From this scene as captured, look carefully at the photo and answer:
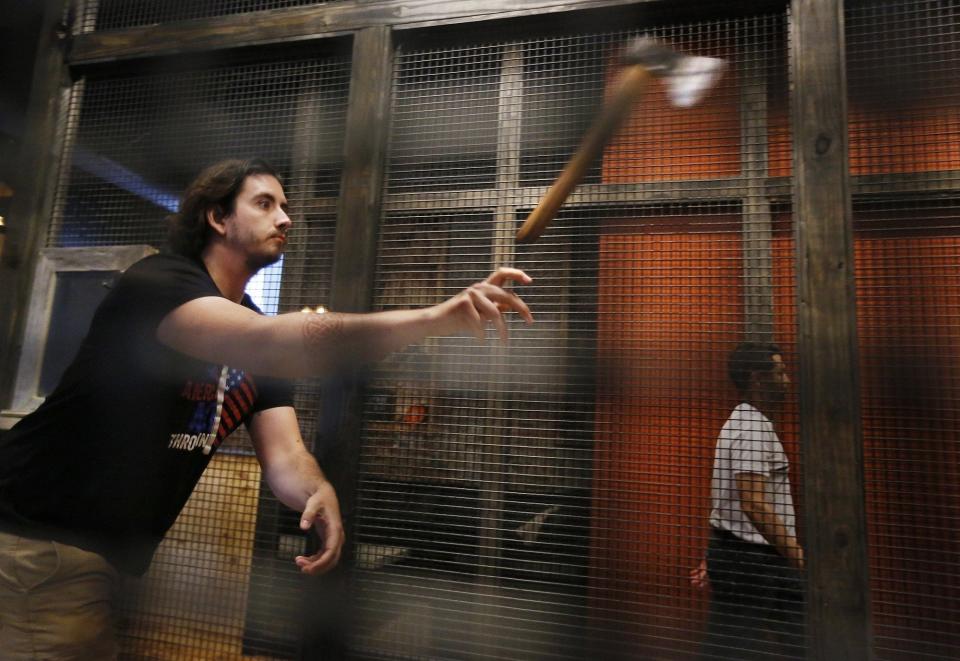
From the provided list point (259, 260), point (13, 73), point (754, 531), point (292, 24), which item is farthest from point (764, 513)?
point (13, 73)

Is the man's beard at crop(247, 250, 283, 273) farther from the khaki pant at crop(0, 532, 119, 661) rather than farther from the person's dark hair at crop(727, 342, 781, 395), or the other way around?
the person's dark hair at crop(727, 342, 781, 395)

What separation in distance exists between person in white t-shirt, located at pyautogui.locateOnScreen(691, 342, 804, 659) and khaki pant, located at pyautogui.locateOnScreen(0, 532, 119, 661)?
1.55 m

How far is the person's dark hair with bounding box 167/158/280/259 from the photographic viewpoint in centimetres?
164

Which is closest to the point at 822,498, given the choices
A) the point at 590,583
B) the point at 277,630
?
the point at 590,583

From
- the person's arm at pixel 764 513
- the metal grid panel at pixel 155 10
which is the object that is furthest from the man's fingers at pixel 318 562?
the metal grid panel at pixel 155 10

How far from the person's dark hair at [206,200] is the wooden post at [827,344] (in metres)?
1.51

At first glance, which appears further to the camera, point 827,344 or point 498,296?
point 827,344

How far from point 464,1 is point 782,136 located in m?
1.10

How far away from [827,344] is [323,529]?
4.57 feet

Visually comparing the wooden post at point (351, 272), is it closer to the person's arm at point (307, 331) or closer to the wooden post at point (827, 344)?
the person's arm at point (307, 331)

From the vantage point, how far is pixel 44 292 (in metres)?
2.28

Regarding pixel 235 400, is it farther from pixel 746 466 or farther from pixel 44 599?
pixel 746 466

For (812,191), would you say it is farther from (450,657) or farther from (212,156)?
(212,156)

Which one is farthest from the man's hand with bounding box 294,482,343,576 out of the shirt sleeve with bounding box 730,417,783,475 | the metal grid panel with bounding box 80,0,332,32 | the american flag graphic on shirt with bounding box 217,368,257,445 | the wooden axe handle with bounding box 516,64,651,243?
the metal grid panel with bounding box 80,0,332,32
